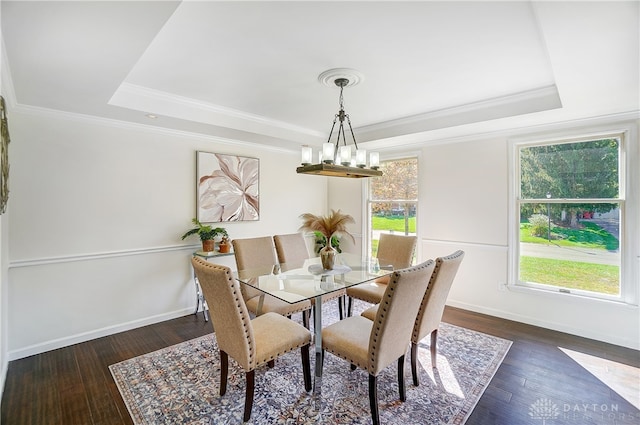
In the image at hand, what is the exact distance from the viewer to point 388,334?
6.25 feet

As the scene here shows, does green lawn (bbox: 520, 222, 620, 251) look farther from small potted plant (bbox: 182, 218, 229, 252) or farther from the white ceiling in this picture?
small potted plant (bbox: 182, 218, 229, 252)

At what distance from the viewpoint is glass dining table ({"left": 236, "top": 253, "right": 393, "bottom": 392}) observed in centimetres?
230

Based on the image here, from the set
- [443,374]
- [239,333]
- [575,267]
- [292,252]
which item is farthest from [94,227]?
[575,267]

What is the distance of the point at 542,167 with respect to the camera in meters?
3.57

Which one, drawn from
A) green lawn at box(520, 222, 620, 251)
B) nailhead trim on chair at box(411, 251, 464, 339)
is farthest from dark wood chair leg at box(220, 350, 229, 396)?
green lawn at box(520, 222, 620, 251)

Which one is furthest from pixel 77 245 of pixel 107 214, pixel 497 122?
pixel 497 122

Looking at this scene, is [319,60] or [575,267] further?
[575,267]

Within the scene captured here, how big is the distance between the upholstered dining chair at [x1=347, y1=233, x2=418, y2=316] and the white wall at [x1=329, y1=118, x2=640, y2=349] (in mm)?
997

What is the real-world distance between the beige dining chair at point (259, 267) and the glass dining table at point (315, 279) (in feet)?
0.23

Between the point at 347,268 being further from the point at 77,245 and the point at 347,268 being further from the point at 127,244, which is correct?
the point at 77,245

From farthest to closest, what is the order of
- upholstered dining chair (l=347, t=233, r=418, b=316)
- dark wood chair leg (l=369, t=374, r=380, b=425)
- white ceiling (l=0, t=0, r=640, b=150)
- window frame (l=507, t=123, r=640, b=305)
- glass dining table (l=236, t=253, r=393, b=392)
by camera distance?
1. upholstered dining chair (l=347, t=233, r=418, b=316)
2. window frame (l=507, t=123, r=640, b=305)
3. glass dining table (l=236, t=253, r=393, b=392)
4. dark wood chair leg (l=369, t=374, r=380, b=425)
5. white ceiling (l=0, t=0, r=640, b=150)

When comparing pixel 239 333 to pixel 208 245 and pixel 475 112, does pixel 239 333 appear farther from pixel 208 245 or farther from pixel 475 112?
pixel 475 112

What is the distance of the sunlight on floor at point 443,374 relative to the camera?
91.4 inches

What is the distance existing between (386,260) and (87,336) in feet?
10.9
